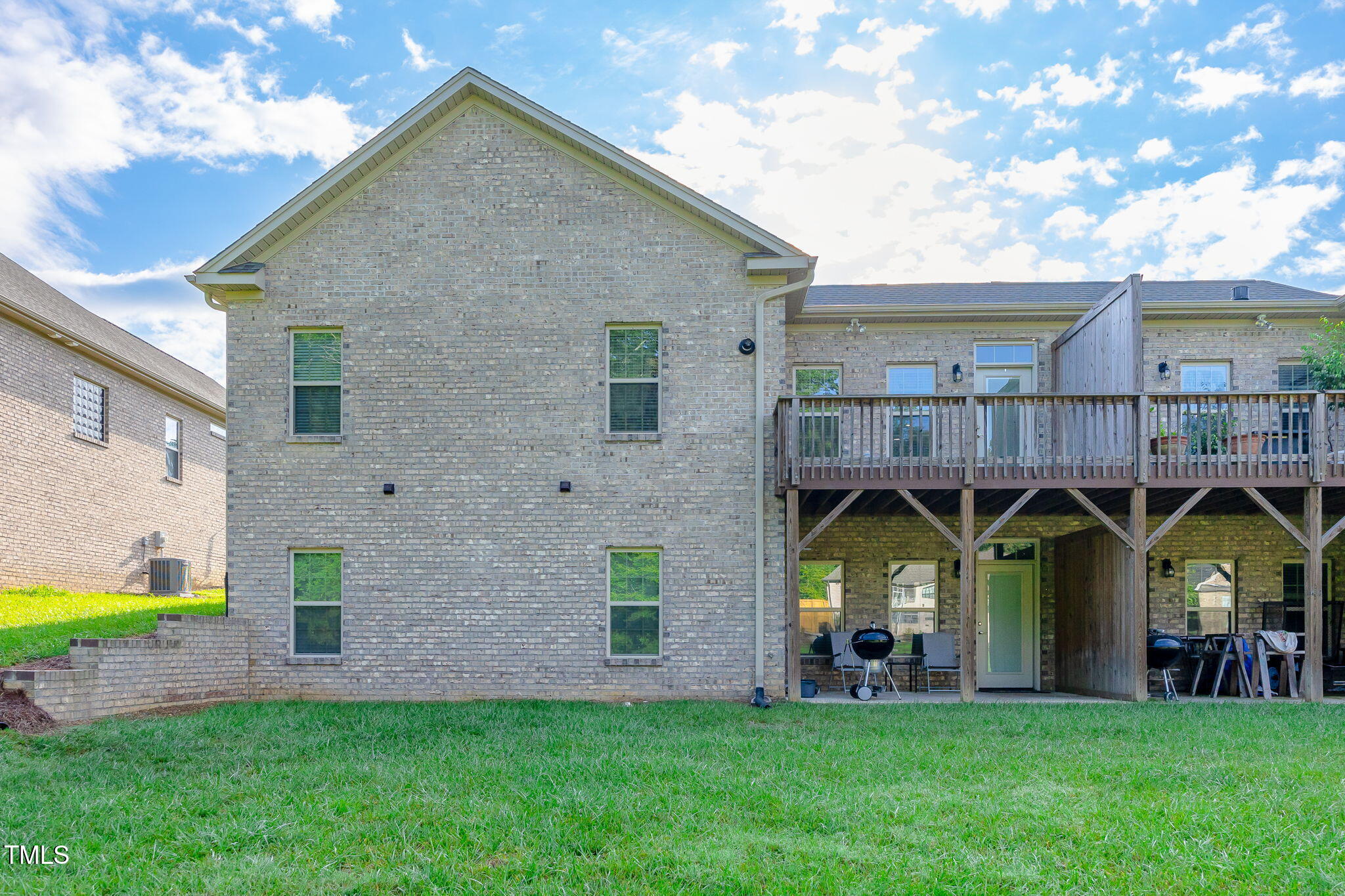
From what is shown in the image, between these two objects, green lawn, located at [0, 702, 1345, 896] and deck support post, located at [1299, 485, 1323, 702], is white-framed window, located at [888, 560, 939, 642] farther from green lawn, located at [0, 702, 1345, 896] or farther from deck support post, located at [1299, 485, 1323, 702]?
green lawn, located at [0, 702, 1345, 896]

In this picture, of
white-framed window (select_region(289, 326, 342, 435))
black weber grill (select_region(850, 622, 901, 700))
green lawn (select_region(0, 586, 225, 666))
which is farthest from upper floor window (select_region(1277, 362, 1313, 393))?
green lawn (select_region(0, 586, 225, 666))

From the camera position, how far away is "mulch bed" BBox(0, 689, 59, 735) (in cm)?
837

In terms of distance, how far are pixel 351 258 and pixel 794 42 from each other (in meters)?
7.96

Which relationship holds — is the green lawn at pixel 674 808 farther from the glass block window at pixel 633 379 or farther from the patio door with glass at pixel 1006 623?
the patio door with glass at pixel 1006 623

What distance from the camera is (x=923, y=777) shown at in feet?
22.3

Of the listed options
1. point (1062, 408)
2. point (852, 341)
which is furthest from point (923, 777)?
point (852, 341)

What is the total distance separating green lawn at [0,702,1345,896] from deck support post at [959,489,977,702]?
2.23 meters

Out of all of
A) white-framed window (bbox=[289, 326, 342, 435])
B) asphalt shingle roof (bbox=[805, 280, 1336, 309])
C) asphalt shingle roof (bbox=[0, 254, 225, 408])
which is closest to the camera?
white-framed window (bbox=[289, 326, 342, 435])

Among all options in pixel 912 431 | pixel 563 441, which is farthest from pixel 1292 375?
pixel 563 441

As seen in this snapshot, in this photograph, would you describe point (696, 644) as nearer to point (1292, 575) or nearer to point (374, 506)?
point (374, 506)

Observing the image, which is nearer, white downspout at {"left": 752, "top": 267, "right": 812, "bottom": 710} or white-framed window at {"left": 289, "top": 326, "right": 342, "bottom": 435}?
white downspout at {"left": 752, "top": 267, "right": 812, "bottom": 710}

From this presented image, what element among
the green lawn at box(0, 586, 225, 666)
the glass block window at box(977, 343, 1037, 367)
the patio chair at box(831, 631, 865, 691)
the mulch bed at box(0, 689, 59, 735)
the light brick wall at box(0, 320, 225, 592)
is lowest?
the patio chair at box(831, 631, 865, 691)

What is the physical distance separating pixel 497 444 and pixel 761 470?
Answer: 358 cm

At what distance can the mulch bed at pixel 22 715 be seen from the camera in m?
8.37
